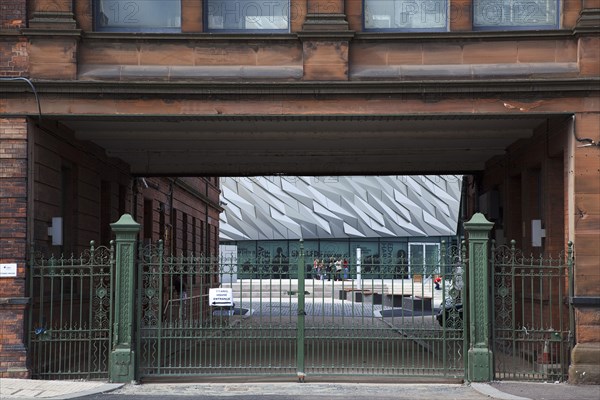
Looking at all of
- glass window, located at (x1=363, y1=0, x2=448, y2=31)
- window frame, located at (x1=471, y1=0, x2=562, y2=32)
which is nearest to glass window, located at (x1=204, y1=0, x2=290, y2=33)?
glass window, located at (x1=363, y1=0, x2=448, y2=31)

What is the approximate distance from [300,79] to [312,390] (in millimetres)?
4912

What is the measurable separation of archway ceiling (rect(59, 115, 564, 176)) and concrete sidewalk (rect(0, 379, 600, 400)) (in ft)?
13.9

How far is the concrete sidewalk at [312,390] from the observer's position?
41.2 feet

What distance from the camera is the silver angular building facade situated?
6919cm

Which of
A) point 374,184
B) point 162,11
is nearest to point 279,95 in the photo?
point 162,11

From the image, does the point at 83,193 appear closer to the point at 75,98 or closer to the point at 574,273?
the point at 75,98

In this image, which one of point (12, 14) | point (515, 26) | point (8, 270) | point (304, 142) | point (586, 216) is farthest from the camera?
point (304, 142)

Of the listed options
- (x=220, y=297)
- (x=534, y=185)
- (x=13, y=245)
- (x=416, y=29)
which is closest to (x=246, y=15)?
(x=416, y=29)

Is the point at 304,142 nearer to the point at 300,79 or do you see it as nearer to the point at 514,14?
the point at 300,79

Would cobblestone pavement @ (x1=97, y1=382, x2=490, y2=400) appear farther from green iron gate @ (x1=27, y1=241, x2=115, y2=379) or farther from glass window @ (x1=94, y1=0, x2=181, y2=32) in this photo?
glass window @ (x1=94, y1=0, x2=181, y2=32)

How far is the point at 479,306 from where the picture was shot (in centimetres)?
1394

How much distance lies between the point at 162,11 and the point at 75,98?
2183 mm

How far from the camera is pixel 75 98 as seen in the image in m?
14.2

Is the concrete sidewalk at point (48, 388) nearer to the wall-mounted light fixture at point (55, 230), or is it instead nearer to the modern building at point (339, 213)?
the wall-mounted light fixture at point (55, 230)
